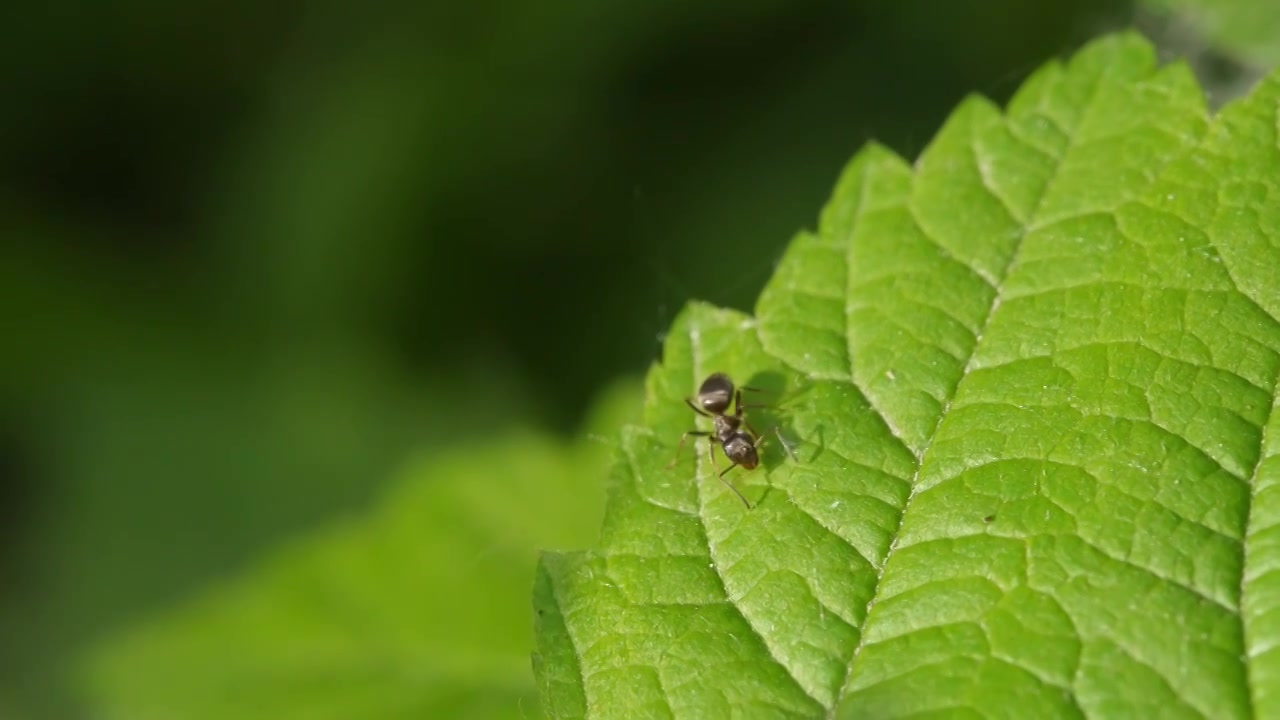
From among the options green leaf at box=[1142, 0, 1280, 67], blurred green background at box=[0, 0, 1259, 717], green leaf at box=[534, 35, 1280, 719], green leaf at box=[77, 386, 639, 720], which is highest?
blurred green background at box=[0, 0, 1259, 717]

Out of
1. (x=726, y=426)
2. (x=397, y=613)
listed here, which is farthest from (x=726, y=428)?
(x=397, y=613)

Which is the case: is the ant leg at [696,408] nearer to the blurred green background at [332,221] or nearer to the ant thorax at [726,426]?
the ant thorax at [726,426]

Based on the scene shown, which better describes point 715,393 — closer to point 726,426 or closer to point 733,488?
point 726,426

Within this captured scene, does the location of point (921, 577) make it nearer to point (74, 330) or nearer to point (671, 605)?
point (671, 605)

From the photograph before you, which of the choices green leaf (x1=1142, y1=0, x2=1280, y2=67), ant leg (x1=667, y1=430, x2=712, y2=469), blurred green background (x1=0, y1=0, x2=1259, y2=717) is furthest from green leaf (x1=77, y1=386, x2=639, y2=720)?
green leaf (x1=1142, y1=0, x2=1280, y2=67)

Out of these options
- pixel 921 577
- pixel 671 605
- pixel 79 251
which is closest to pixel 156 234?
pixel 79 251

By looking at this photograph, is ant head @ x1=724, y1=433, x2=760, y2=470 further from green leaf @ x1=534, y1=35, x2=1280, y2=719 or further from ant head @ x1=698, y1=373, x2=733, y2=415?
ant head @ x1=698, y1=373, x2=733, y2=415
